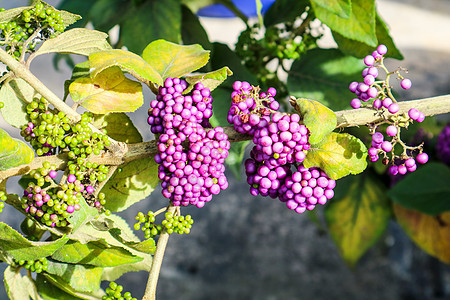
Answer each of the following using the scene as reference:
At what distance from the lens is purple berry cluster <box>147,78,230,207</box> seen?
260mm

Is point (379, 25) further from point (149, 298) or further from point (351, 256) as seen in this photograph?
point (351, 256)

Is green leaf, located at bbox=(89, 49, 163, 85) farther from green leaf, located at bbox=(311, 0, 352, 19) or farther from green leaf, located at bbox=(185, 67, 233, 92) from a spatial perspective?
green leaf, located at bbox=(311, 0, 352, 19)

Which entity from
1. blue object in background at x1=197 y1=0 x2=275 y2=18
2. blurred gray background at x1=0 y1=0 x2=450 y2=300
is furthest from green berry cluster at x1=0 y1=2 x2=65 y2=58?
blurred gray background at x1=0 y1=0 x2=450 y2=300

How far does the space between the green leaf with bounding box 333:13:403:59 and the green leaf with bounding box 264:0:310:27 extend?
105 mm

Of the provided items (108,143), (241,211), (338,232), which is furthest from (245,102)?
(241,211)

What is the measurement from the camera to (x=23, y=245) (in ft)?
0.92

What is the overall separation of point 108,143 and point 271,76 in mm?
308

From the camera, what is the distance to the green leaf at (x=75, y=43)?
0.29 m

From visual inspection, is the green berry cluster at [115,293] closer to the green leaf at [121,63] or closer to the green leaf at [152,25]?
the green leaf at [121,63]

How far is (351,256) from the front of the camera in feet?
2.30

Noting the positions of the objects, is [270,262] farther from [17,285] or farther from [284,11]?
[17,285]

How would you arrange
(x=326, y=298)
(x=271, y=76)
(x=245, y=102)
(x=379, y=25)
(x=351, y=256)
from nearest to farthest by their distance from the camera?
(x=245, y=102)
(x=379, y=25)
(x=271, y=76)
(x=351, y=256)
(x=326, y=298)

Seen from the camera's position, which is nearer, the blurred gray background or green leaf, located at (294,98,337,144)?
green leaf, located at (294,98,337,144)

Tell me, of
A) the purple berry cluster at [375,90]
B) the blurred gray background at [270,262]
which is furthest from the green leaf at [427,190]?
Answer: the blurred gray background at [270,262]
